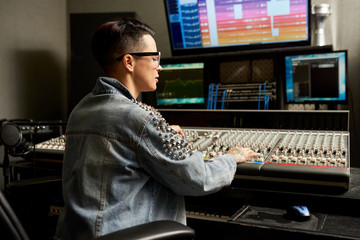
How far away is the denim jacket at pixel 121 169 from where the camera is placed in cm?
99

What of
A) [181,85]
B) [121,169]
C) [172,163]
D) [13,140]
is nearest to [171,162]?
[172,163]

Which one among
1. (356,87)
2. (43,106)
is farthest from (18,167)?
(356,87)

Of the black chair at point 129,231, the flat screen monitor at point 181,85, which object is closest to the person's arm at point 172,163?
the black chair at point 129,231

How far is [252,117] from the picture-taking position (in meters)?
1.93

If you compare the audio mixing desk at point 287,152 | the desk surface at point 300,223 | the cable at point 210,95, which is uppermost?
the cable at point 210,95

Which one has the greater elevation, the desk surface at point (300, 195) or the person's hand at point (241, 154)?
the person's hand at point (241, 154)

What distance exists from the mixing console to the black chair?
1.62 ft

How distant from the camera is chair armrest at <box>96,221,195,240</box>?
801 millimetres

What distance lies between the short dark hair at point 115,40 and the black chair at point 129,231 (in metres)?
0.60

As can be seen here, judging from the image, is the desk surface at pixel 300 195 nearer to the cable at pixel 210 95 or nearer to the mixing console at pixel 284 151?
the mixing console at pixel 284 151

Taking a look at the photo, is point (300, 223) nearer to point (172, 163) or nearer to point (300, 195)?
point (300, 195)

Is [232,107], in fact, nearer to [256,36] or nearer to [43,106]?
[256,36]

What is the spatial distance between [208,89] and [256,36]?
0.43 m

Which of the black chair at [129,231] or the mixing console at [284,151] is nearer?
the black chair at [129,231]
